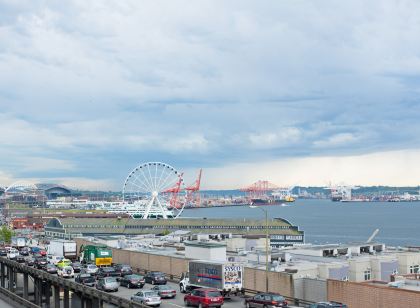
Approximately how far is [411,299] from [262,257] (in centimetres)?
2933

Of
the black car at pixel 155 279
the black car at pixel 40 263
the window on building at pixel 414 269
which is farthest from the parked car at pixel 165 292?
the black car at pixel 40 263

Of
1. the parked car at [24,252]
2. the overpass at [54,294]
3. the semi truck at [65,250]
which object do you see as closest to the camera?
the overpass at [54,294]

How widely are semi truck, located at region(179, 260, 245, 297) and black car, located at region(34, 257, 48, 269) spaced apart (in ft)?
91.4

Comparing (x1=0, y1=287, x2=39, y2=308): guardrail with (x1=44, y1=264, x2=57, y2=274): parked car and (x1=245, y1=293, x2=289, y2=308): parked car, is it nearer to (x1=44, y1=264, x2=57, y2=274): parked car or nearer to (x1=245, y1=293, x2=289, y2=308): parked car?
(x1=44, y1=264, x2=57, y2=274): parked car

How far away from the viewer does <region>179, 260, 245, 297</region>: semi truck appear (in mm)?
48906

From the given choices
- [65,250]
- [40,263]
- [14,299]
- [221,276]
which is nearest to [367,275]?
[221,276]

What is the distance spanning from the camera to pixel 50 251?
8900 centimetres

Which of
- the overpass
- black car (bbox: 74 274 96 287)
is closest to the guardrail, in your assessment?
the overpass

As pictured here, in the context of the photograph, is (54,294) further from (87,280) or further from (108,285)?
(108,285)

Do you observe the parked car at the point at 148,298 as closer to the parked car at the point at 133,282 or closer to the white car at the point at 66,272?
the parked car at the point at 133,282

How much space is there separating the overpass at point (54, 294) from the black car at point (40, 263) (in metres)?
2.75

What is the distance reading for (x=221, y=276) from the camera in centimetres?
4875

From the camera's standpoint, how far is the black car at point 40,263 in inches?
2891

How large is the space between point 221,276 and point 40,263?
34311 mm
